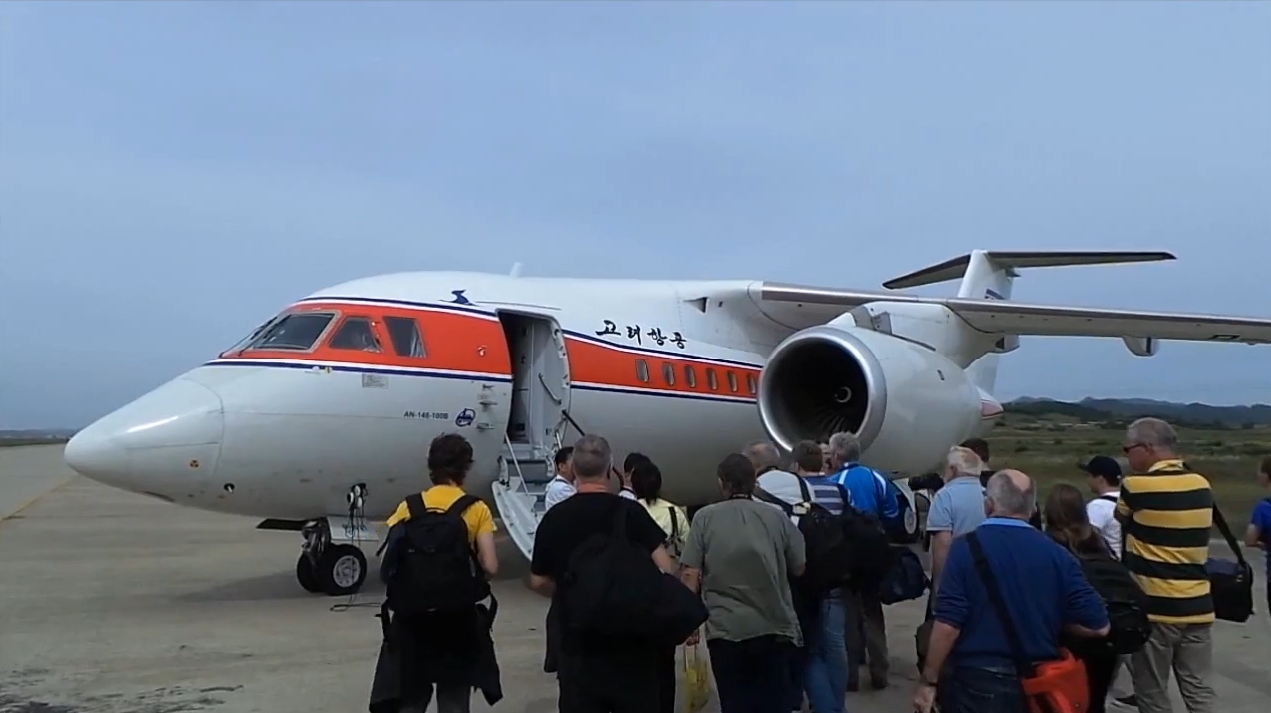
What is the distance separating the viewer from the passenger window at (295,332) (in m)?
8.57

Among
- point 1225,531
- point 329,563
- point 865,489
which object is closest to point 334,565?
point 329,563

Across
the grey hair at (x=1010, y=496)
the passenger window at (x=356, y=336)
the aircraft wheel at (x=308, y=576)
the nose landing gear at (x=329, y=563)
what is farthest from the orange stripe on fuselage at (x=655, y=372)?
the grey hair at (x=1010, y=496)

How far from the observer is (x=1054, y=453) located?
40375 millimetres

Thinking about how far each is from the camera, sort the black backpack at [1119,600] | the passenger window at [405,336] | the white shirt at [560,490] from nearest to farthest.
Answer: the black backpack at [1119,600]
the white shirt at [560,490]
the passenger window at [405,336]

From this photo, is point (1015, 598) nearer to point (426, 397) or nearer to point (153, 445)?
point (426, 397)

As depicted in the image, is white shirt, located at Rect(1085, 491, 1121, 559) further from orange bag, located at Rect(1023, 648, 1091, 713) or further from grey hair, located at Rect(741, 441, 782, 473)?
orange bag, located at Rect(1023, 648, 1091, 713)

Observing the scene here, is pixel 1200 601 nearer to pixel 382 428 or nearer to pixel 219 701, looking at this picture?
pixel 219 701

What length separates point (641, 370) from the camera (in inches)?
407

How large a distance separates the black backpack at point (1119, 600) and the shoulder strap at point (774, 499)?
126 cm

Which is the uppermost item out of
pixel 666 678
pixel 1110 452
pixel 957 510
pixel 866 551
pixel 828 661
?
pixel 957 510

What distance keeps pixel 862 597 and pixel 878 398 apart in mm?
3844

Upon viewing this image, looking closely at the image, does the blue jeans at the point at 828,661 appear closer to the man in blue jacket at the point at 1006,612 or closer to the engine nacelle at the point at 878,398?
the man in blue jacket at the point at 1006,612

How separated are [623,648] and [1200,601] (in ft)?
8.77

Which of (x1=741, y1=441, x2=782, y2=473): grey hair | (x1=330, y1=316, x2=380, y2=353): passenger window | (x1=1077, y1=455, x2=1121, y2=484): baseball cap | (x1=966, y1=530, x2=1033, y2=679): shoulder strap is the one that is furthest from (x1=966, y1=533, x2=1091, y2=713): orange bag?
(x1=330, y1=316, x2=380, y2=353): passenger window
